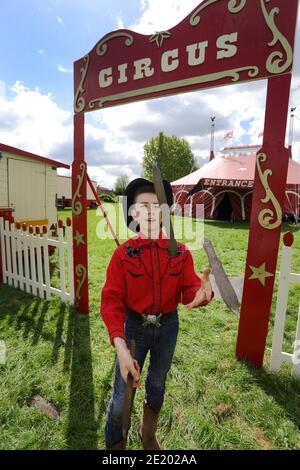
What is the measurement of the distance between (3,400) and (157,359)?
161cm

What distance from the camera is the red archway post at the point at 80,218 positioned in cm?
393

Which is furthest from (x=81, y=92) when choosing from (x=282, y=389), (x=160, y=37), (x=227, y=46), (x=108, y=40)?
(x=282, y=389)

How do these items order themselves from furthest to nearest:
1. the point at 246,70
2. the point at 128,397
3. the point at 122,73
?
1. the point at 122,73
2. the point at 246,70
3. the point at 128,397

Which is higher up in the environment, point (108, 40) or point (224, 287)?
point (108, 40)

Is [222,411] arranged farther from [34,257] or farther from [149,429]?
[34,257]

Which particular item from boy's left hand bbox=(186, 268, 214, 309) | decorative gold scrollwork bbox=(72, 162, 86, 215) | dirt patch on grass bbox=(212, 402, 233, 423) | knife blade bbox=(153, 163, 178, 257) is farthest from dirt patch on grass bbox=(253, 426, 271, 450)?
decorative gold scrollwork bbox=(72, 162, 86, 215)

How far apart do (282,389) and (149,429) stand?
53.4 inches

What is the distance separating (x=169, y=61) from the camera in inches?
117

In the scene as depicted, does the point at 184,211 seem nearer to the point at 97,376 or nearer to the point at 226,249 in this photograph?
the point at 226,249

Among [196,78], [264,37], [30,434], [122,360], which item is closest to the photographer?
[122,360]

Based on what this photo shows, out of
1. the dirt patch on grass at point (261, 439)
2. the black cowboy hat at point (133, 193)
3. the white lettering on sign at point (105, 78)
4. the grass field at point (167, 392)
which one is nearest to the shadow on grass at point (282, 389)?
the grass field at point (167, 392)

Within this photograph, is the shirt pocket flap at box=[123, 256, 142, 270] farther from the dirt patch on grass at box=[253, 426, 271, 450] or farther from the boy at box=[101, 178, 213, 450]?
the dirt patch on grass at box=[253, 426, 271, 450]

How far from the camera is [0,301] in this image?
186 inches
